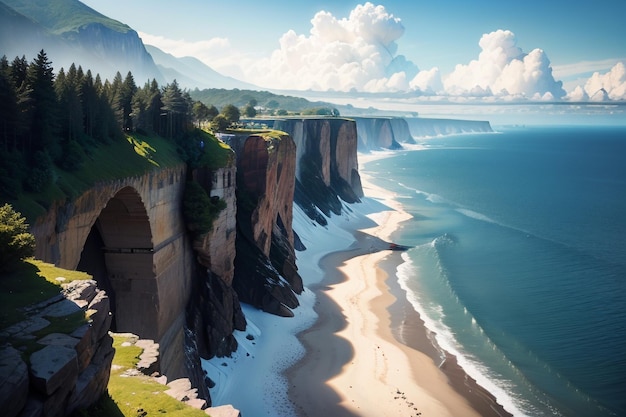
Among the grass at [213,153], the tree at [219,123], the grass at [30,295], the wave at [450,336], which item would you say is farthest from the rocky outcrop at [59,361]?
the tree at [219,123]

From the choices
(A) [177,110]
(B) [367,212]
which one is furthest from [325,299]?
(B) [367,212]

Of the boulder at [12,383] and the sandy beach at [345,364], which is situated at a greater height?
the boulder at [12,383]

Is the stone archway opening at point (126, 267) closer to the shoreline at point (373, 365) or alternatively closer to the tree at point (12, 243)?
the shoreline at point (373, 365)

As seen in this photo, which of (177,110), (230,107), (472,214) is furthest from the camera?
(472,214)

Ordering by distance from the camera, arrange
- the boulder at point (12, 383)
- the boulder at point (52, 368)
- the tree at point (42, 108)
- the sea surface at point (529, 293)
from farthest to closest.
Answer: the sea surface at point (529, 293)
the tree at point (42, 108)
the boulder at point (52, 368)
the boulder at point (12, 383)

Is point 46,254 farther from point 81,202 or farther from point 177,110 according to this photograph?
point 177,110

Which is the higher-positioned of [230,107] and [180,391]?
[230,107]

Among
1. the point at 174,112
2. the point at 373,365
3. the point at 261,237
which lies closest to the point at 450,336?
the point at 373,365

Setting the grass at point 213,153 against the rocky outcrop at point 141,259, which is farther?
the grass at point 213,153
